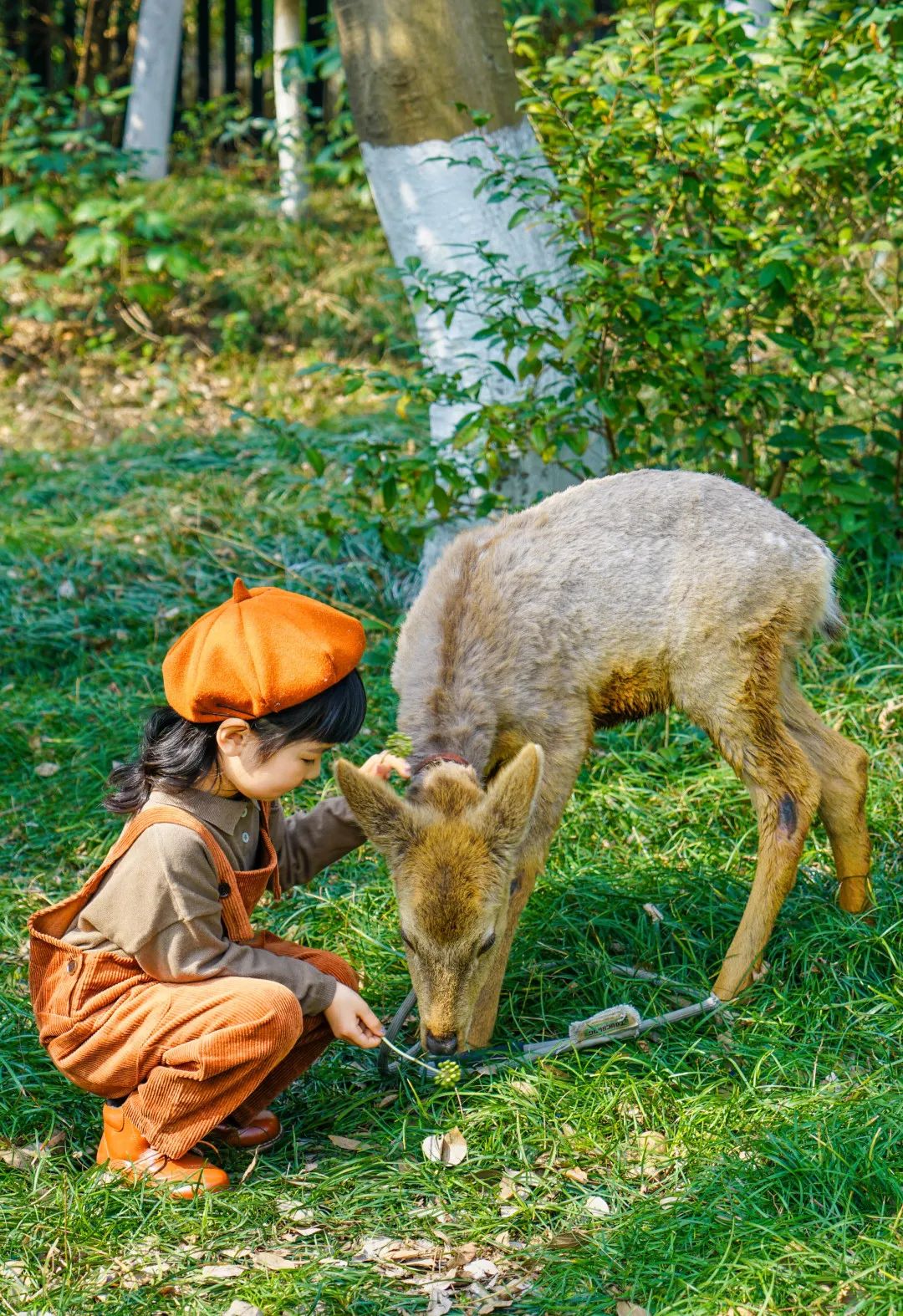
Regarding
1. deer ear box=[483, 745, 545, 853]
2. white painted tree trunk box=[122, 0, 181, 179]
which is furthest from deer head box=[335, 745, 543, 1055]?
white painted tree trunk box=[122, 0, 181, 179]

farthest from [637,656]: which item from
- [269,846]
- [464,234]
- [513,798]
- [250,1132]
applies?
[464,234]

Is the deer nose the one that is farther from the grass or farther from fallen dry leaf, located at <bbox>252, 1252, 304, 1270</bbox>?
fallen dry leaf, located at <bbox>252, 1252, 304, 1270</bbox>

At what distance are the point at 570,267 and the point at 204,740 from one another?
3701 mm

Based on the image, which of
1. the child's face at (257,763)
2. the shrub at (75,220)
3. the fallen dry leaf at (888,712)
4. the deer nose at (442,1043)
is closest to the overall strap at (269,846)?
the child's face at (257,763)

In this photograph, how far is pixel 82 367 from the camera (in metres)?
11.1

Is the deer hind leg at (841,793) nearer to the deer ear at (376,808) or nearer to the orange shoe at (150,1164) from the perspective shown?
the deer ear at (376,808)

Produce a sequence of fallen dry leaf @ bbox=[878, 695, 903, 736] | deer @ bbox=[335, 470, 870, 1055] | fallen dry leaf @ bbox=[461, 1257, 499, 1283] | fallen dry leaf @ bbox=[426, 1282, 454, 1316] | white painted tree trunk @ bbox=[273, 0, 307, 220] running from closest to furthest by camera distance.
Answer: fallen dry leaf @ bbox=[426, 1282, 454, 1316] → fallen dry leaf @ bbox=[461, 1257, 499, 1283] → deer @ bbox=[335, 470, 870, 1055] → fallen dry leaf @ bbox=[878, 695, 903, 736] → white painted tree trunk @ bbox=[273, 0, 307, 220]

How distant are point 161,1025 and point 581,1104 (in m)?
1.21

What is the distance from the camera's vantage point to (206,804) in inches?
137

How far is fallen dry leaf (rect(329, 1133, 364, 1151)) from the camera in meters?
3.56

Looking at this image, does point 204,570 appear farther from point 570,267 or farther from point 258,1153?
point 258,1153

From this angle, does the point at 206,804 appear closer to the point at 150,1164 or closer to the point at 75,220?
the point at 150,1164

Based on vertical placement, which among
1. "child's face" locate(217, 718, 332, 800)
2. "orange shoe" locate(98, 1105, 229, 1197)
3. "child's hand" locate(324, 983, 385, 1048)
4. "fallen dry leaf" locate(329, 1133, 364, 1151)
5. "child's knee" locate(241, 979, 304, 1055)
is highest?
"child's face" locate(217, 718, 332, 800)

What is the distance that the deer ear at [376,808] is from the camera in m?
3.56
